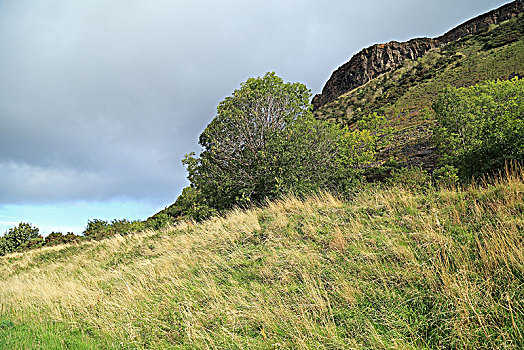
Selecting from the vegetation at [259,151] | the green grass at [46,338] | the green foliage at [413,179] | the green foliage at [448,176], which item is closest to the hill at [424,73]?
the green foliage at [448,176]

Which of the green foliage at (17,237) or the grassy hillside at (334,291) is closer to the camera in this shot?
the grassy hillside at (334,291)

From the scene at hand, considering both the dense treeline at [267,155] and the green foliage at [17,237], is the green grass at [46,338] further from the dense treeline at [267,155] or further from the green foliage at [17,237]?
the green foliage at [17,237]

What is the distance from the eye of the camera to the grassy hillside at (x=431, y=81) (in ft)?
133

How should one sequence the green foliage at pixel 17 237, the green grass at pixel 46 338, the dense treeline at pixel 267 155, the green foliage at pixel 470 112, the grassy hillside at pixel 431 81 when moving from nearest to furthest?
the green grass at pixel 46 338 → the dense treeline at pixel 267 155 → the green foliage at pixel 470 112 → the green foliage at pixel 17 237 → the grassy hillside at pixel 431 81

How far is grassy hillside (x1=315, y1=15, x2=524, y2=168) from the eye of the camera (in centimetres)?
4066

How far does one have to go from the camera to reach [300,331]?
3012 millimetres

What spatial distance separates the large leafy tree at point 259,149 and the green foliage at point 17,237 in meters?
33.5

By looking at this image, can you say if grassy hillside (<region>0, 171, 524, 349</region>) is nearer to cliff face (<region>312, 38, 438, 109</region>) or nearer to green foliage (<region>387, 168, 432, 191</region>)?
green foliage (<region>387, 168, 432, 191</region>)

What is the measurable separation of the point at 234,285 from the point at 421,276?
10.2ft

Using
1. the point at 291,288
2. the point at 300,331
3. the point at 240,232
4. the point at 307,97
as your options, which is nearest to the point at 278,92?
the point at 307,97

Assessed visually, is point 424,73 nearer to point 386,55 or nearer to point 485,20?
point 386,55

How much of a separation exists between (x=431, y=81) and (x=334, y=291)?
8778cm

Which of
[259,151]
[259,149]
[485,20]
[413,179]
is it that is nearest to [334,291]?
[259,151]

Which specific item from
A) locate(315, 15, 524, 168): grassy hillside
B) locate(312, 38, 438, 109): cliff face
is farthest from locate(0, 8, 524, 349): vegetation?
locate(312, 38, 438, 109): cliff face
